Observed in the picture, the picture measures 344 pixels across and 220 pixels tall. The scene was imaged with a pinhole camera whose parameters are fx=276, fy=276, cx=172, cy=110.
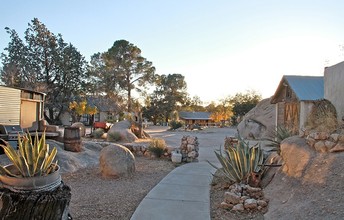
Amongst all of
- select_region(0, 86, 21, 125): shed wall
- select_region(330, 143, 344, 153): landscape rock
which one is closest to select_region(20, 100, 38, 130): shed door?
select_region(0, 86, 21, 125): shed wall

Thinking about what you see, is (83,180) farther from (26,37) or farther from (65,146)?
(26,37)

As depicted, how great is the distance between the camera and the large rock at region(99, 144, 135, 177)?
7801 millimetres

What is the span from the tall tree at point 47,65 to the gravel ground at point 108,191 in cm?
2720

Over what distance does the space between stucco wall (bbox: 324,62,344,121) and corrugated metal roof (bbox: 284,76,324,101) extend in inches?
147

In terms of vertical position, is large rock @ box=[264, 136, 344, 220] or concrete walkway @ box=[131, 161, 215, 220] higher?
large rock @ box=[264, 136, 344, 220]

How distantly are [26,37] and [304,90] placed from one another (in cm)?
3313

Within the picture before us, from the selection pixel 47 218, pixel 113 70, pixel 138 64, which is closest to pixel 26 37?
pixel 113 70

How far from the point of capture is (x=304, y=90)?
14984mm

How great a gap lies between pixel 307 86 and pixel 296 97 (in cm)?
88

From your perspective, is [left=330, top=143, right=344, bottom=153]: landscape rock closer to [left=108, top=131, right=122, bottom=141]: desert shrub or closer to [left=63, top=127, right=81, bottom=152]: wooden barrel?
[left=63, top=127, right=81, bottom=152]: wooden barrel

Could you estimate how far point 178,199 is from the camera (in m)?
5.86

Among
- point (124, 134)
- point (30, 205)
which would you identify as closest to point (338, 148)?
point (30, 205)

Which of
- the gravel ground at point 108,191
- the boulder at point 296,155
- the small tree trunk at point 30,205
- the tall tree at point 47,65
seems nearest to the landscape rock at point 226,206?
the boulder at point 296,155

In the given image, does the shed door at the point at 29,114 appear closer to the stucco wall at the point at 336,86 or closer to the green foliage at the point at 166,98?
the stucco wall at the point at 336,86
